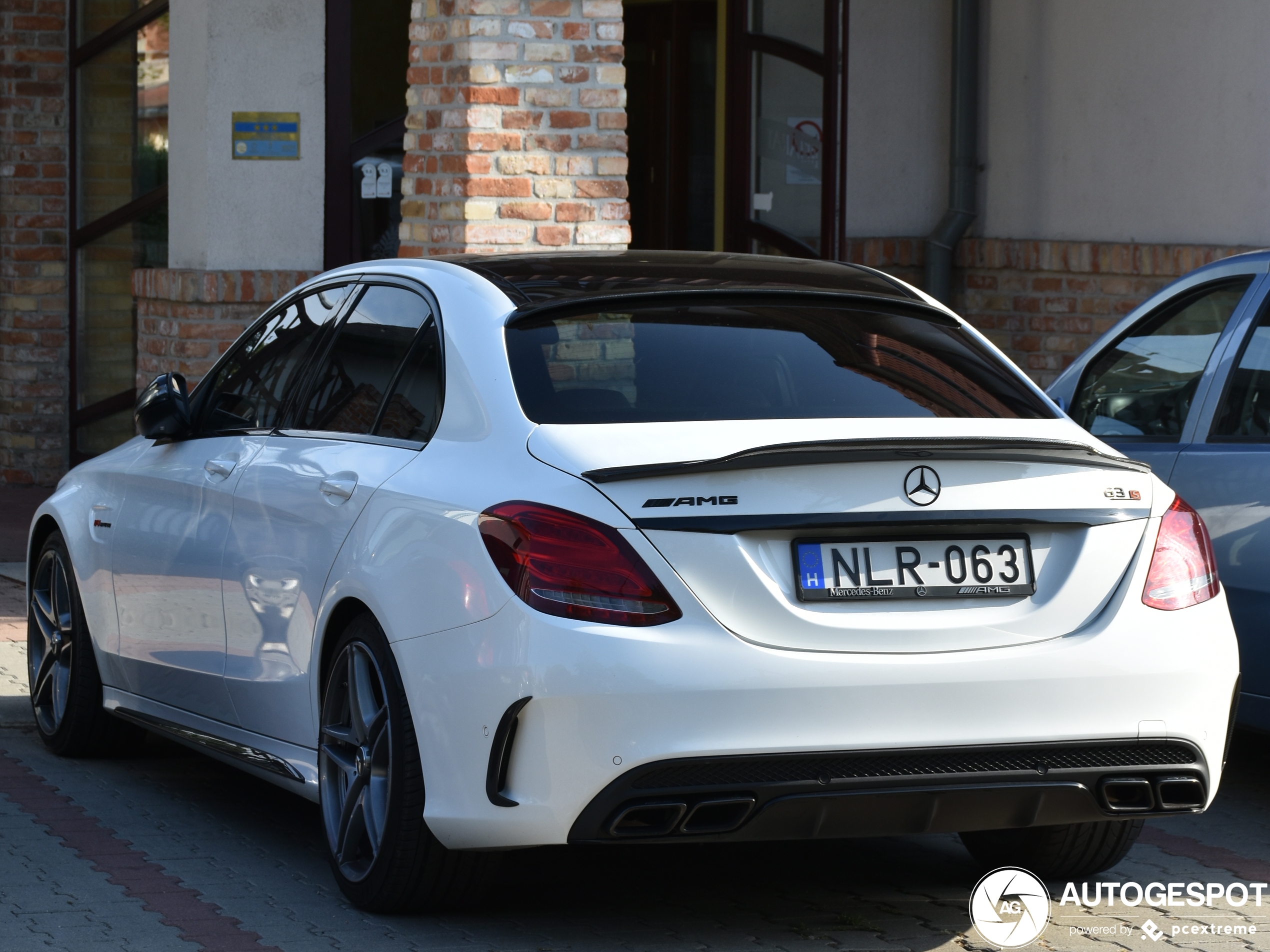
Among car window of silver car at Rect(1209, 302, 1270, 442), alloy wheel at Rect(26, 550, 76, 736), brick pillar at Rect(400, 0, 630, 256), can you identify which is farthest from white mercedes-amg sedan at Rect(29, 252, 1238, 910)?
brick pillar at Rect(400, 0, 630, 256)

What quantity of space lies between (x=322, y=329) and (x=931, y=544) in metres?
2.03

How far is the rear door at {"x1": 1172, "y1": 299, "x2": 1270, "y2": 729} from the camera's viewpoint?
230 inches

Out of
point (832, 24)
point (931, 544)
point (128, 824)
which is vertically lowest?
point (128, 824)

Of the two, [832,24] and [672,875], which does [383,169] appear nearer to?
[832,24]

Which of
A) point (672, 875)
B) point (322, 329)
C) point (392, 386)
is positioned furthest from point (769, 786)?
point (322, 329)

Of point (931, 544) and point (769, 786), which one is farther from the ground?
point (931, 544)

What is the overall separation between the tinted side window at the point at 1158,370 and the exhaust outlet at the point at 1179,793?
2.05 m

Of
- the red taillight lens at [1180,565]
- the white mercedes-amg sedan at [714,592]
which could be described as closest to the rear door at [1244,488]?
the white mercedes-amg sedan at [714,592]

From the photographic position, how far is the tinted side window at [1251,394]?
236 inches

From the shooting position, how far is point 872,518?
4.17 meters

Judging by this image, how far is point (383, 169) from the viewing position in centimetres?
1135

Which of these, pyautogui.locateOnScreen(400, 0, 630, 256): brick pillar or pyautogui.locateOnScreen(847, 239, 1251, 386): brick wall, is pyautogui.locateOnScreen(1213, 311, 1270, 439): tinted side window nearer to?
pyautogui.locateOnScreen(400, 0, 630, 256): brick pillar

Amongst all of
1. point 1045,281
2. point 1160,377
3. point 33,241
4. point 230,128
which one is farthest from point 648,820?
point 33,241
